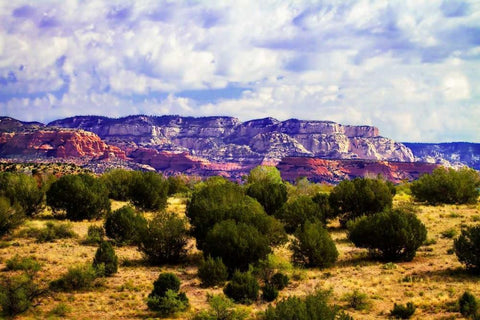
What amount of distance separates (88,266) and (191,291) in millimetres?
5291

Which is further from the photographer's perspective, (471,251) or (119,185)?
(119,185)

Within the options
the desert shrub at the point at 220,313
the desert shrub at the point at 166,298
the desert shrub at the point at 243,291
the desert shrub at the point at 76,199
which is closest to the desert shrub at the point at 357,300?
the desert shrub at the point at 243,291

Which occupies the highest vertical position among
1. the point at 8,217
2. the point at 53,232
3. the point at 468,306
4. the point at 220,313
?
the point at 8,217

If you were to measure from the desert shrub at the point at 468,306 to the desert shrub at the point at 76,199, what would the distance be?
2929cm

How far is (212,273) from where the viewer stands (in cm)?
2189

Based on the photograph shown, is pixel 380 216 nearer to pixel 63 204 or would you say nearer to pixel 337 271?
pixel 337 271

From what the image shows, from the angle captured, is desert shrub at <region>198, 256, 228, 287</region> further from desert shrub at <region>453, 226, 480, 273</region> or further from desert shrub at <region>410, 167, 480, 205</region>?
desert shrub at <region>410, 167, 480, 205</region>

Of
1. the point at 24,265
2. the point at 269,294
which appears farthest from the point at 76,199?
the point at 269,294

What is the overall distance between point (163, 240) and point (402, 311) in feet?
46.7

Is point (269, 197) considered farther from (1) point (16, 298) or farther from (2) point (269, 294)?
(1) point (16, 298)

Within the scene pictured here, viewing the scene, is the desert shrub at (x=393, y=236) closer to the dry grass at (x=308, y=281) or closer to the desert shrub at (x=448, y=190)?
the dry grass at (x=308, y=281)

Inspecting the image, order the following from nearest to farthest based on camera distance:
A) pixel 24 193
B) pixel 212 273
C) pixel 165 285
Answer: pixel 165 285 < pixel 212 273 < pixel 24 193

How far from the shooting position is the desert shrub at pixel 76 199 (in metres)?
37.8

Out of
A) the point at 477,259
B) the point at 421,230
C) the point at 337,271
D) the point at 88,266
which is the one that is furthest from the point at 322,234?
the point at 88,266
